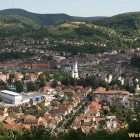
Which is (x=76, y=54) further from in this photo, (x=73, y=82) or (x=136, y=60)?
(x=73, y=82)

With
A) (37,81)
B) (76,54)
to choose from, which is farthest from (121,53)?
(37,81)

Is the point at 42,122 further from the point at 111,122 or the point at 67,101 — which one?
the point at 67,101

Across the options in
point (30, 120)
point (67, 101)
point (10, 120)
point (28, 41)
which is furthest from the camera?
point (28, 41)

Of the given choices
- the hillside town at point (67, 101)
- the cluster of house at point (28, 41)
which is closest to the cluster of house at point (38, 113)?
the hillside town at point (67, 101)

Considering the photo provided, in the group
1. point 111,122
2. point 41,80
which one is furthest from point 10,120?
point 41,80

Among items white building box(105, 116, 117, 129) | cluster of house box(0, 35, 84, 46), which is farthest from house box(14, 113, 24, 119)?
cluster of house box(0, 35, 84, 46)

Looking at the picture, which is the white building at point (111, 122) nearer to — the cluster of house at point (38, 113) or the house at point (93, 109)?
the house at point (93, 109)

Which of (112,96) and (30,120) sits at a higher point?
(112,96)

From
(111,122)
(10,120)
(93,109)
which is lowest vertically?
(10,120)

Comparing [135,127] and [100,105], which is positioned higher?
[135,127]

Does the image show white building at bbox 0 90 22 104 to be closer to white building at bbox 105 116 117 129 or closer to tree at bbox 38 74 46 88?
tree at bbox 38 74 46 88

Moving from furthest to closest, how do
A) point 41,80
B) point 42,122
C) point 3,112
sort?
1. point 41,80
2. point 3,112
3. point 42,122
